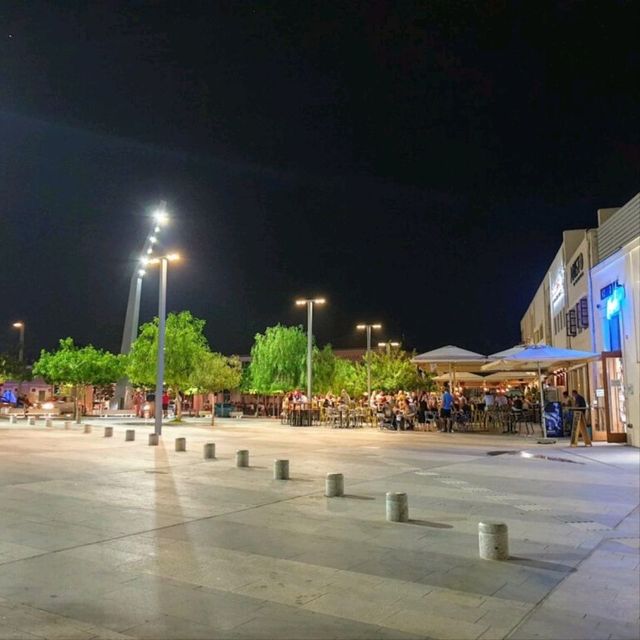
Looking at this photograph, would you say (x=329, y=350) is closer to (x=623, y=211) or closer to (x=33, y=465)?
(x=623, y=211)

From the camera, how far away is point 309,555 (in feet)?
20.6

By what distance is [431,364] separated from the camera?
27.5 metres

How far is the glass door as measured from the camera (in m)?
18.6

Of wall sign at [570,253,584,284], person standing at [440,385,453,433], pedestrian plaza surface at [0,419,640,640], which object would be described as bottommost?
pedestrian plaza surface at [0,419,640,640]

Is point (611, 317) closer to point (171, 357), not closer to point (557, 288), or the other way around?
point (557, 288)

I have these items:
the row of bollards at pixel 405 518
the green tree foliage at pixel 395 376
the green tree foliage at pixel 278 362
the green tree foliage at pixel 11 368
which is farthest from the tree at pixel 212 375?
the row of bollards at pixel 405 518

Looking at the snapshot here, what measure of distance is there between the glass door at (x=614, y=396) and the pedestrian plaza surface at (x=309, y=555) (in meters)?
6.56

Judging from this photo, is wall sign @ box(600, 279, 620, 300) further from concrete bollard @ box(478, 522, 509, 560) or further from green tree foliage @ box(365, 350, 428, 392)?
green tree foliage @ box(365, 350, 428, 392)

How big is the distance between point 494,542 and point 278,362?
41.2 meters

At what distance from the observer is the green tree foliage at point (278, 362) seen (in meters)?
46.4

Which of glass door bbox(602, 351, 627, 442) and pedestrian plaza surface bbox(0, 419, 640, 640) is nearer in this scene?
pedestrian plaza surface bbox(0, 419, 640, 640)

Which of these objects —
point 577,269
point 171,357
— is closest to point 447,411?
point 577,269

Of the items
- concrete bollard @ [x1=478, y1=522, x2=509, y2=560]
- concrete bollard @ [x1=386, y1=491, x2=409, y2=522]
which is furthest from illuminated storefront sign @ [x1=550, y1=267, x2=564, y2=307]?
concrete bollard @ [x1=478, y1=522, x2=509, y2=560]

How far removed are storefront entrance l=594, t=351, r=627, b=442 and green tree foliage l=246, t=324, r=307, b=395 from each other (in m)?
27.9
